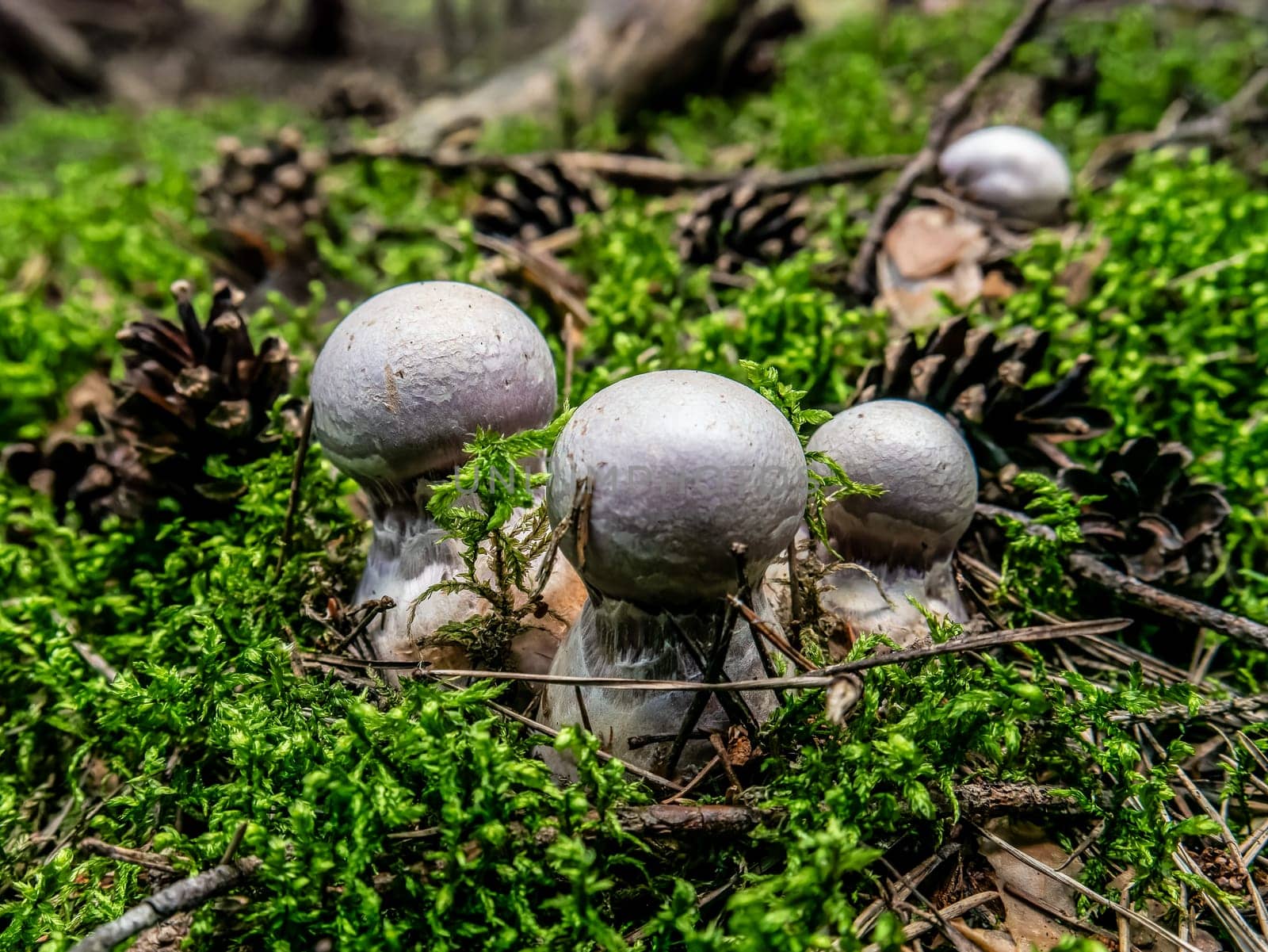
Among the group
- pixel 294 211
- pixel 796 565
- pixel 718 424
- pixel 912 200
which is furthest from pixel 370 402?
pixel 912 200

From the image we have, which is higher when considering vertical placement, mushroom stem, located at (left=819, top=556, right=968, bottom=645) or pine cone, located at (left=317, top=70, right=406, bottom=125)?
pine cone, located at (left=317, top=70, right=406, bottom=125)

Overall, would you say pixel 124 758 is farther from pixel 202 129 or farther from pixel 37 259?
pixel 202 129

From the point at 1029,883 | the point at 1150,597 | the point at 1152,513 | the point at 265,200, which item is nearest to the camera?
the point at 1029,883

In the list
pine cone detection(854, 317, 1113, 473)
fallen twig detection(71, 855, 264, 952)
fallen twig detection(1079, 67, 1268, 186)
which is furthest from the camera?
fallen twig detection(1079, 67, 1268, 186)

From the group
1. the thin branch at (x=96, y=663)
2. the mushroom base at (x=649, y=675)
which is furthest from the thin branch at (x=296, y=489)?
the mushroom base at (x=649, y=675)

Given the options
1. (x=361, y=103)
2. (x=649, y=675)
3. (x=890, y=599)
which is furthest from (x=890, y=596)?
(x=361, y=103)

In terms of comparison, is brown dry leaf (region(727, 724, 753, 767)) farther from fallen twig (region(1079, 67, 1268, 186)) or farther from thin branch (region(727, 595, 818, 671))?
fallen twig (region(1079, 67, 1268, 186))

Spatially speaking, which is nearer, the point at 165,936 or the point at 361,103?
the point at 165,936

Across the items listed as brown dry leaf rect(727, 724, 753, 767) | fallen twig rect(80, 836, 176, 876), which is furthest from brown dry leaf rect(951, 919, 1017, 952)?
fallen twig rect(80, 836, 176, 876)

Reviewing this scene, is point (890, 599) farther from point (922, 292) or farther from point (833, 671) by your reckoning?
point (922, 292)
